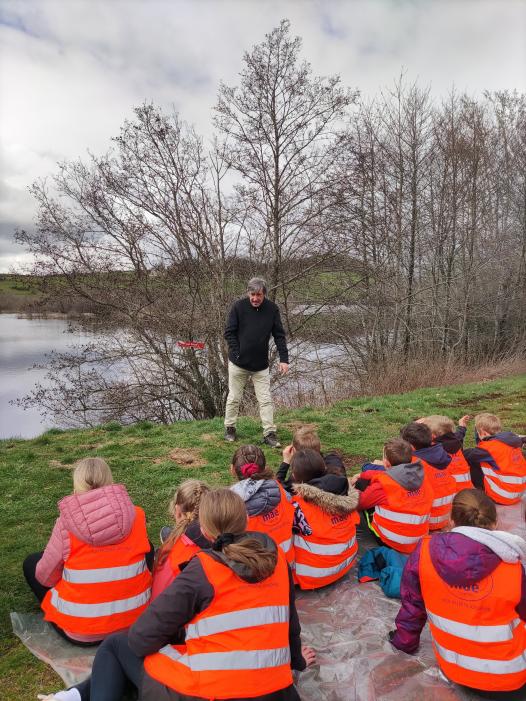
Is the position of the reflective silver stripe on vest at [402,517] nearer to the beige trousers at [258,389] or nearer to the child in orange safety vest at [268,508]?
the child in orange safety vest at [268,508]

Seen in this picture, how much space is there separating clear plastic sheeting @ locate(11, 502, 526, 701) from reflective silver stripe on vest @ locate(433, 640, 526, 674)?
18cm

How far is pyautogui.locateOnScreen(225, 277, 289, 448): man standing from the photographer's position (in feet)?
20.2

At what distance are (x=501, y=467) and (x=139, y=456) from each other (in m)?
4.06

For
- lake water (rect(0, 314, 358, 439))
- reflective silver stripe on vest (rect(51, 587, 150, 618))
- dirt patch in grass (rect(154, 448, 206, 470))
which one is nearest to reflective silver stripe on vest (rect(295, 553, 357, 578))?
reflective silver stripe on vest (rect(51, 587, 150, 618))

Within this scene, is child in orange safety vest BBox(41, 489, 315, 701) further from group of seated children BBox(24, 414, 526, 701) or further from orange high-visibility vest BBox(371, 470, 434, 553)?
orange high-visibility vest BBox(371, 470, 434, 553)

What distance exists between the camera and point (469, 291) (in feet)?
63.6

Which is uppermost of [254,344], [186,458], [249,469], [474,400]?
[254,344]

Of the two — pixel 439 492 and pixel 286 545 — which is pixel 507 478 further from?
pixel 286 545

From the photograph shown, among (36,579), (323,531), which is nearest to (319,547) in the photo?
(323,531)

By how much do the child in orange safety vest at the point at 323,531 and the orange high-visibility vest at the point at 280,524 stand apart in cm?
9

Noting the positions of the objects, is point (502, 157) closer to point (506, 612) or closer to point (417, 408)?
point (417, 408)

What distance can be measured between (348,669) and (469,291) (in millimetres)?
19177

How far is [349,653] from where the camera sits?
250 cm

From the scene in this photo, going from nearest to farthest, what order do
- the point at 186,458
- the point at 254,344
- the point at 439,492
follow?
the point at 439,492 < the point at 186,458 < the point at 254,344
